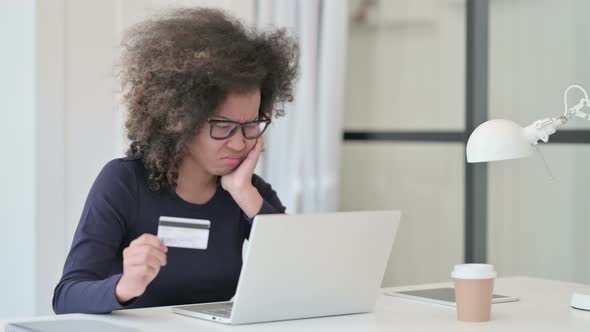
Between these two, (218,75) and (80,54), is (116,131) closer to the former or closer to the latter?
(80,54)

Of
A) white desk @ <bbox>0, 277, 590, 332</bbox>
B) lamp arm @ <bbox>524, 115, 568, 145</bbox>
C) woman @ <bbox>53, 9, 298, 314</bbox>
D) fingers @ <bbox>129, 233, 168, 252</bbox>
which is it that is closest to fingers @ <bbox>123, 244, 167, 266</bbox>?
fingers @ <bbox>129, 233, 168, 252</bbox>

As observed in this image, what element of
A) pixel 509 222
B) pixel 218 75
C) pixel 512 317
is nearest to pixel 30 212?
pixel 218 75

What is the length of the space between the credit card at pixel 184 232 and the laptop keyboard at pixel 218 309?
0.29m

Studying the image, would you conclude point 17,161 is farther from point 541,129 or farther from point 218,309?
point 541,129

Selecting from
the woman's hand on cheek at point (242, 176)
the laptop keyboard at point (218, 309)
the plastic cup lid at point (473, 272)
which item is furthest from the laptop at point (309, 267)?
the woman's hand on cheek at point (242, 176)

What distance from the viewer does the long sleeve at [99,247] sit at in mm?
1859

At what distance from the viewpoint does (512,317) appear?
6.27ft

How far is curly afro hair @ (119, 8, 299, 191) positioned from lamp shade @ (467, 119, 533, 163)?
2.14 feet

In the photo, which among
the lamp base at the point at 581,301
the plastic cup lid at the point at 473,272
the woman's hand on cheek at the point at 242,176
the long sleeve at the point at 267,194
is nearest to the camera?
the plastic cup lid at the point at 473,272

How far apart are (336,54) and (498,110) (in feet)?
2.53

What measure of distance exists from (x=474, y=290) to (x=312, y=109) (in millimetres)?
2321

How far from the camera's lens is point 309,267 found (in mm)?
1778

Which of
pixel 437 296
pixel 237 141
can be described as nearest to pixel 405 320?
pixel 437 296

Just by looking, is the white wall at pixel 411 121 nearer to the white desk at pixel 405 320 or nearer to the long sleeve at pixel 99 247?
the white desk at pixel 405 320
